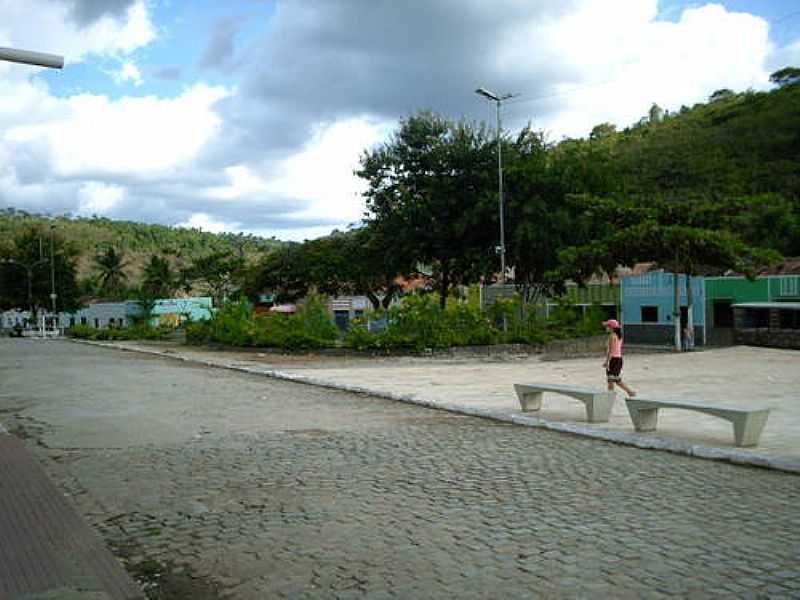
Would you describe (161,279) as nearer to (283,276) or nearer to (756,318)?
(283,276)

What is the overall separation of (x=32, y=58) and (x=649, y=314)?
4246 cm

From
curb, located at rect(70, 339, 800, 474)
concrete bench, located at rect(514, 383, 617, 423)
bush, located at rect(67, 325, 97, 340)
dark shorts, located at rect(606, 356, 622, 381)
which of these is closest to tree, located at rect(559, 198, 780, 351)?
dark shorts, located at rect(606, 356, 622, 381)

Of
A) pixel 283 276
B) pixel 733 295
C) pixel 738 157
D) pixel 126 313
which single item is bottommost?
A: pixel 126 313

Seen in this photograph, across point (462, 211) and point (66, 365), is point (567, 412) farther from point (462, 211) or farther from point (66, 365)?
point (462, 211)

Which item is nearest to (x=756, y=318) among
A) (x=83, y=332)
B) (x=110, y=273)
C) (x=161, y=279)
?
(x=83, y=332)

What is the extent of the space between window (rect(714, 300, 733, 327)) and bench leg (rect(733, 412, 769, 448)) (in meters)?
35.7

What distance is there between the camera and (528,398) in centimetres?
1171

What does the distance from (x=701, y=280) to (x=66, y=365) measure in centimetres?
3298

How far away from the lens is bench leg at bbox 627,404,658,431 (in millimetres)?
9656

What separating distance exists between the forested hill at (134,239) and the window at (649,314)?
72606 millimetres

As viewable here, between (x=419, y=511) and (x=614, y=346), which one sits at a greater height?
(x=614, y=346)

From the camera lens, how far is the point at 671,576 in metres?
4.46

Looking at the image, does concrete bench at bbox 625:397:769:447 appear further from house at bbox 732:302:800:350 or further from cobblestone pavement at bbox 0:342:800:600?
house at bbox 732:302:800:350

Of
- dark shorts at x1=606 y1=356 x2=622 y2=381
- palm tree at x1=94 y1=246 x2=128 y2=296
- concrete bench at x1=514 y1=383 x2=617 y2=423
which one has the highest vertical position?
palm tree at x1=94 y1=246 x2=128 y2=296
